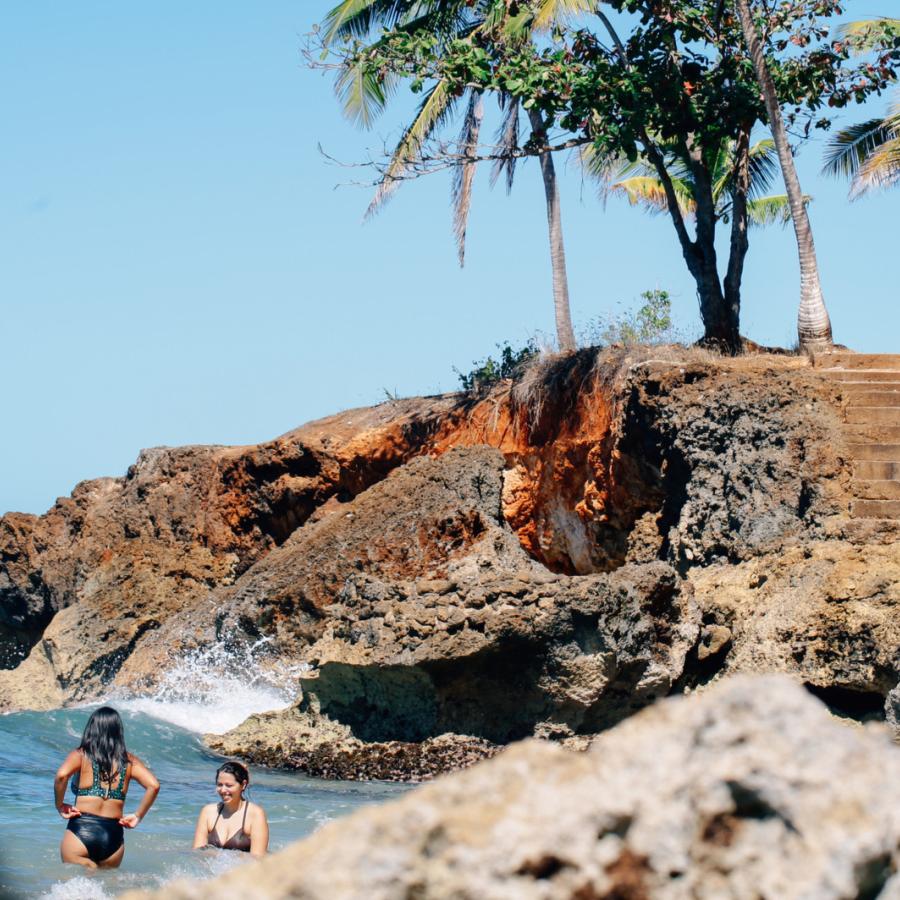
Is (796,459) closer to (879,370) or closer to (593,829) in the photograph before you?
(879,370)

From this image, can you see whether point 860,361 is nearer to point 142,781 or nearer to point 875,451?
point 875,451

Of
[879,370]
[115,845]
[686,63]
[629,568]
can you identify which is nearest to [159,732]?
Answer: [629,568]

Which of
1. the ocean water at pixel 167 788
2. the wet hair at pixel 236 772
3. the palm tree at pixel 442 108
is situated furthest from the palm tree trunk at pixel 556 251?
the wet hair at pixel 236 772

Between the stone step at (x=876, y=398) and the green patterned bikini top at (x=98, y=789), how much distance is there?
8591mm

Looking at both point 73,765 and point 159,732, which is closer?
point 73,765

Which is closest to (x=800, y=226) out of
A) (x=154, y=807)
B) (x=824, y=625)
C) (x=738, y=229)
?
(x=738, y=229)

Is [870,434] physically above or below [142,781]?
above

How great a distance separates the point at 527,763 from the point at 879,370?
12722 millimetres

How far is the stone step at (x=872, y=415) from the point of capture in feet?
44.0

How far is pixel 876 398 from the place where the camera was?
45.0ft

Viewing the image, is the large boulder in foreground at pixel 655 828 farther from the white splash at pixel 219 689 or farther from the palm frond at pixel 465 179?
the palm frond at pixel 465 179

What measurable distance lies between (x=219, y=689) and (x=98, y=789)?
7461mm

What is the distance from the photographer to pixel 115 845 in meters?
7.48

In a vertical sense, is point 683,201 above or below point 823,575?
above
